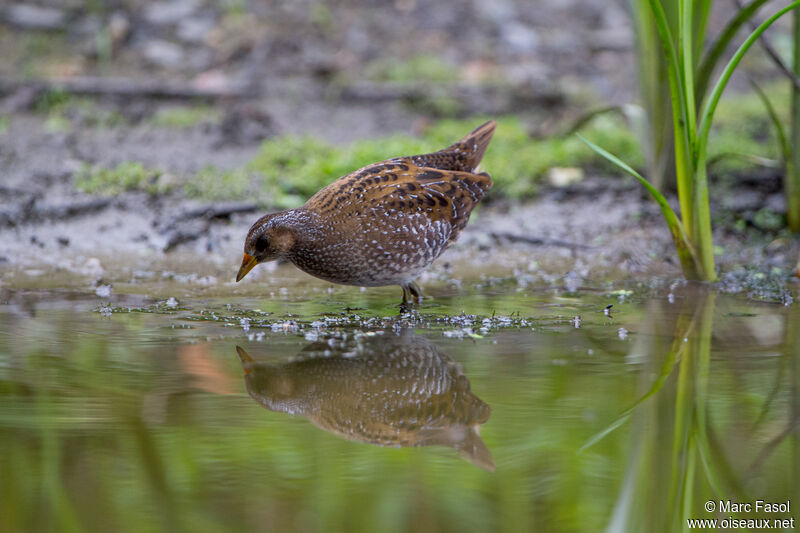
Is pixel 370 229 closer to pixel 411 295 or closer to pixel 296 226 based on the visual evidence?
pixel 296 226

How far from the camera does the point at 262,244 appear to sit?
14.9 feet

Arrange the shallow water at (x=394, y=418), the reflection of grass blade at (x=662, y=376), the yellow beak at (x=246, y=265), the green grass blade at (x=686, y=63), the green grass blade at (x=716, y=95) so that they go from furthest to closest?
the yellow beak at (x=246, y=265)
the green grass blade at (x=686, y=63)
the green grass blade at (x=716, y=95)
the reflection of grass blade at (x=662, y=376)
the shallow water at (x=394, y=418)

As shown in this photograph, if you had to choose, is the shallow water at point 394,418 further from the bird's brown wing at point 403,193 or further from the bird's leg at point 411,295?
the bird's brown wing at point 403,193

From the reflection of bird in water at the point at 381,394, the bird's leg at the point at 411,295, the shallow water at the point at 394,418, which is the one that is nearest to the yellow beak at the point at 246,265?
the shallow water at the point at 394,418

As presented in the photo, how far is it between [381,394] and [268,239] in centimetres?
170

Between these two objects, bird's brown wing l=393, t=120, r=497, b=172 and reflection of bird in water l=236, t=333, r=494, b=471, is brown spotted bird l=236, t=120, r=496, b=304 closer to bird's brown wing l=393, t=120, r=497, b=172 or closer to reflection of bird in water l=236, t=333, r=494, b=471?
bird's brown wing l=393, t=120, r=497, b=172

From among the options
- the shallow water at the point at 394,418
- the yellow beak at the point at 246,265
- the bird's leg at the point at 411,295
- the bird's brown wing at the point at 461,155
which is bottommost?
the shallow water at the point at 394,418

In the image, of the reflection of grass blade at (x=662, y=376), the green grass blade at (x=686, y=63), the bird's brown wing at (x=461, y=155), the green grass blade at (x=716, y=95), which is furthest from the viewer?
the bird's brown wing at (x=461, y=155)

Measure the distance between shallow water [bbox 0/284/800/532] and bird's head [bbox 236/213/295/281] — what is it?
0.37 meters

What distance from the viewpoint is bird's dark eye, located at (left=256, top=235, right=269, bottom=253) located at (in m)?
4.51

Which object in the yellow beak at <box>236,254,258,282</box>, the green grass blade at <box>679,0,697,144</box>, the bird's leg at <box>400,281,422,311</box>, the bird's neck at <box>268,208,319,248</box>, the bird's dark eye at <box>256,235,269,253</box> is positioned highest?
the green grass blade at <box>679,0,697,144</box>

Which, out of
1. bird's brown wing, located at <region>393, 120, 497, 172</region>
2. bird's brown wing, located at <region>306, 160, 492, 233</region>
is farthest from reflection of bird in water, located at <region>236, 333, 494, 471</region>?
bird's brown wing, located at <region>393, 120, 497, 172</region>

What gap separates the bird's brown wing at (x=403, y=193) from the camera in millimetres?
4668

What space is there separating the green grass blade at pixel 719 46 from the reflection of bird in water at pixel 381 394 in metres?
2.35
